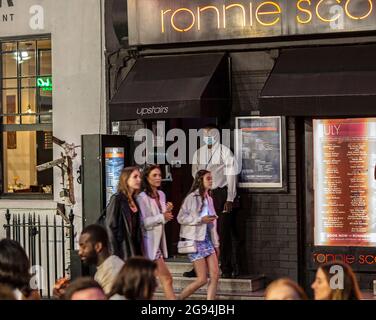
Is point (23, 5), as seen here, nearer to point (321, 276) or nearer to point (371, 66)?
point (371, 66)

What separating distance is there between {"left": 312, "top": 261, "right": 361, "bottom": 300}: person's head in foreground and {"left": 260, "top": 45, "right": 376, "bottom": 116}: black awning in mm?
5766

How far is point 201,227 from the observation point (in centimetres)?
1294

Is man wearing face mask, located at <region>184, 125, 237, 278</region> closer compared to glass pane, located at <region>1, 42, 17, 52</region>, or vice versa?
man wearing face mask, located at <region>184, 125, 237, 278</region>

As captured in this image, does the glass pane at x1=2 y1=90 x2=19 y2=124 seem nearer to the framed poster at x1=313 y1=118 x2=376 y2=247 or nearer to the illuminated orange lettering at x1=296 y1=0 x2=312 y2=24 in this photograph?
the illuminated orange lettering at x1=296 y1=0 x2=312 y2=24

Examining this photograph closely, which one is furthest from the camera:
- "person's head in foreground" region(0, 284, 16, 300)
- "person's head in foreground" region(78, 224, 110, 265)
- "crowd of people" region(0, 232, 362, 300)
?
"person's head in foreground" region(78, 224, 110, 265)

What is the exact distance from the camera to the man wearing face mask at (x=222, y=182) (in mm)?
14438

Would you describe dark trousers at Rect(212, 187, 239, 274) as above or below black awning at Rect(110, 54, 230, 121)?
below

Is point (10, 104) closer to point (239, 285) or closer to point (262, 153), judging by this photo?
point (262, 153)

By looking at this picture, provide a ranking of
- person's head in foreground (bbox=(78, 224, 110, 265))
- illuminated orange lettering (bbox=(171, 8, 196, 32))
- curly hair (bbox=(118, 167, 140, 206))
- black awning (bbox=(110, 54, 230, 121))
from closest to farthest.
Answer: person's head in foreground (bbox=(78, 224, 110, 265))
curly hair (bbox=(118, 167, 140, 206))
black awning (bbox=(110, 54, 230, 121))
illuminated orange lettering (bbox=(171, 8, 196, 32))

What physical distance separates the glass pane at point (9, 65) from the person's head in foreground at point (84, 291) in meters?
9.72

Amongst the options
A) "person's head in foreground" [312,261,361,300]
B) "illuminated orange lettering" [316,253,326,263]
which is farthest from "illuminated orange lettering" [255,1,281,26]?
"person's head in foreground" [312,261,361,300]

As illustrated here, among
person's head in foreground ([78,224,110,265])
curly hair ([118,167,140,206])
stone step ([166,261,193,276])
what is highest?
curly hair ([118,167,140,206])

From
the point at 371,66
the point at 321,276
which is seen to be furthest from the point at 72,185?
the point at 321,276

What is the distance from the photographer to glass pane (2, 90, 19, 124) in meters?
16.7
